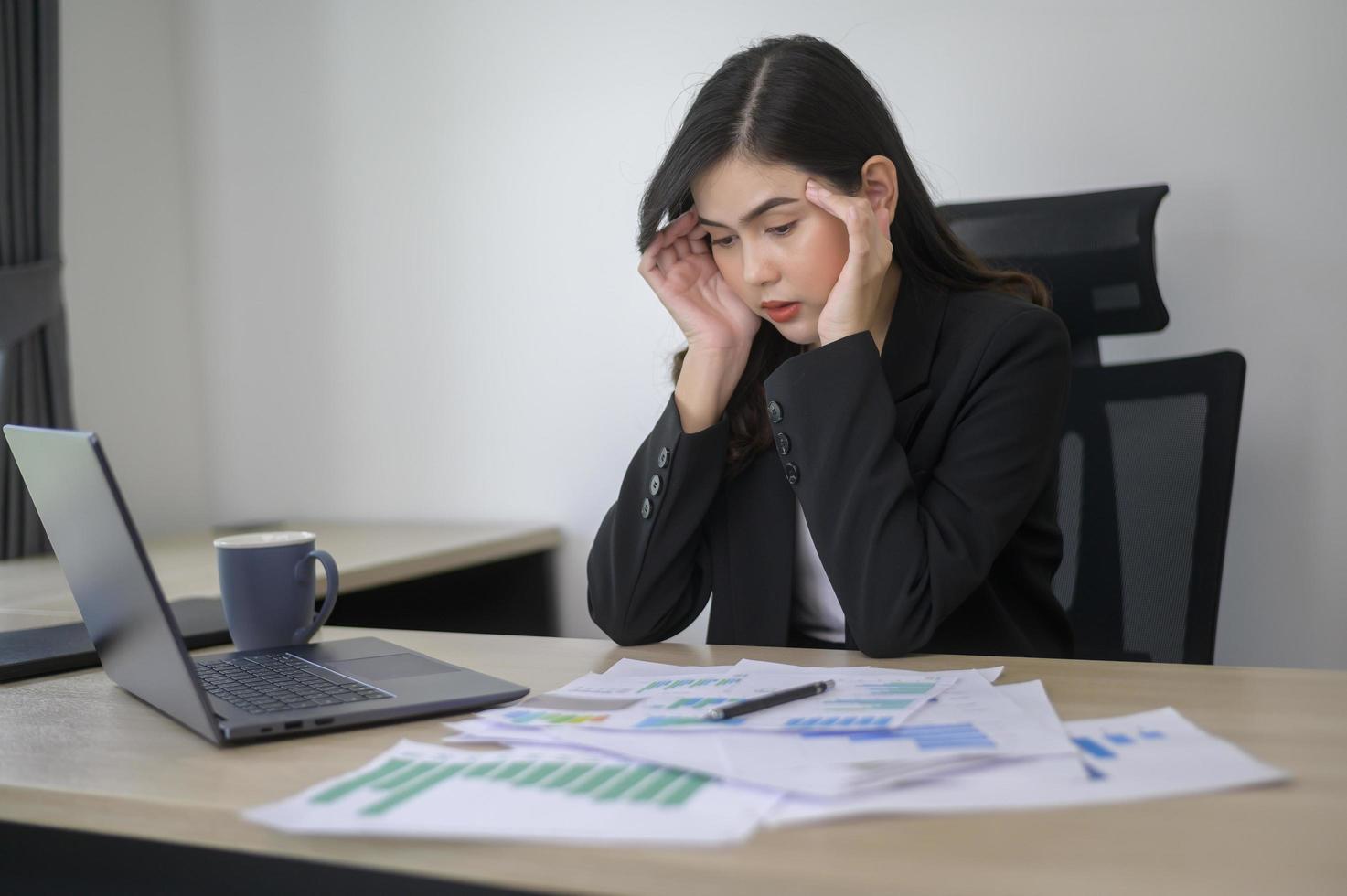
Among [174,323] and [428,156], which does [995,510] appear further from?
[174,323]

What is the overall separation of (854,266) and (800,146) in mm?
153

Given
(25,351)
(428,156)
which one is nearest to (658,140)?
(428,156)

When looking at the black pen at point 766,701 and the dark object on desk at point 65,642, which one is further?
the dark object on desk at point 65,642

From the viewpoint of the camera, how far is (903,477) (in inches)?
43.5

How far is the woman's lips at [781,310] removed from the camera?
132 centimetres

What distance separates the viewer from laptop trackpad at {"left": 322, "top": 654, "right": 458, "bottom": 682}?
0.95 m

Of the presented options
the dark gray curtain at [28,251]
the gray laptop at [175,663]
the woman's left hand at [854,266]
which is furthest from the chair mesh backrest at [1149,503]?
the dark gray curtain at [28,251]

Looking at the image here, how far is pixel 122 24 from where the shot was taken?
A: 257cm

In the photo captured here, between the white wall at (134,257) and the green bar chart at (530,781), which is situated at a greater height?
the white wall at (134,257)

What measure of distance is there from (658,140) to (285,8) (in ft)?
3.15

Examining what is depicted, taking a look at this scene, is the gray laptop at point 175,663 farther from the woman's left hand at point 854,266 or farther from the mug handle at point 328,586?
the woman's left hand at point 854,266

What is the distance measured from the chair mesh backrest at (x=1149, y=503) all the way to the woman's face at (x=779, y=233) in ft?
1.60

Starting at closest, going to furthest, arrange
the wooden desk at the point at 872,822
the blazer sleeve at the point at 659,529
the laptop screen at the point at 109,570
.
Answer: the wooden desk at the point at 872,822 < the laptop screen at the point at 109,570 < the blazer sleeve at the point at 659,529

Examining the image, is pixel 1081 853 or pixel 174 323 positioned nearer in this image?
pixel 1081 853
